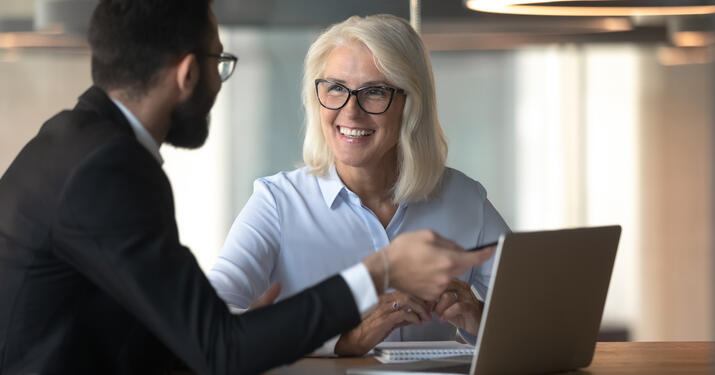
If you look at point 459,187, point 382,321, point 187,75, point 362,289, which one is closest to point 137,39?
point 187,75

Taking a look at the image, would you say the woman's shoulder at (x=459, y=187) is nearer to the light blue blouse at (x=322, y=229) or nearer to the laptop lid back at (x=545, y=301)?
the light blue blouse at (x=322, y=229)

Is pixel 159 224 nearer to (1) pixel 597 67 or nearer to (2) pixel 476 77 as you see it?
(2) pixel 476 77

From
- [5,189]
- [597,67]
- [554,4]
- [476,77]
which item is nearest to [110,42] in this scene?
[5,189]

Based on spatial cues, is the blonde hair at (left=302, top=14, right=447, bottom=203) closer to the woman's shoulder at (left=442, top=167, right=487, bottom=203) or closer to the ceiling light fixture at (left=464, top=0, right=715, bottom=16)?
the woman's shoulder at (left=442, top=167, right=487, bottom=203)

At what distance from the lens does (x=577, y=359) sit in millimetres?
1862

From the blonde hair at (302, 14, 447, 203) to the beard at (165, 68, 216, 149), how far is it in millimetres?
755

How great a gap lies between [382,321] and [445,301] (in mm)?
178

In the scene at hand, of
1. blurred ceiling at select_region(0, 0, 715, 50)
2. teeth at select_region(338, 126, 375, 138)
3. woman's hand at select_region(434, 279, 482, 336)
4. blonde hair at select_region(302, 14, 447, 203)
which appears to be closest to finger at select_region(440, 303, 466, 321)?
woman's hand at select_region(434, 279, 482, 336)

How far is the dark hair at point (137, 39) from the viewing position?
1.59m

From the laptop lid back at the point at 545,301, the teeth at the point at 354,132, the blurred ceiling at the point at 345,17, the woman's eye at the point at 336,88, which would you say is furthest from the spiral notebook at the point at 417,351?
the blurred ceiling at the point at 345,17

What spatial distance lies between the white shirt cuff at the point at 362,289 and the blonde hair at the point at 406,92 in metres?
0.96

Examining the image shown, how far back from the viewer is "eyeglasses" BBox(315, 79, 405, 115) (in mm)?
2396

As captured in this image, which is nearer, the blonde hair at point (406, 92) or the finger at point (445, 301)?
the finger at point (445, 301)

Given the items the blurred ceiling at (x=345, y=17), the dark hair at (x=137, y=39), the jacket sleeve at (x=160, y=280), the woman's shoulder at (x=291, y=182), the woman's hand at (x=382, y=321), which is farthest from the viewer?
the blurred ceiling at (x=345, y=17)
